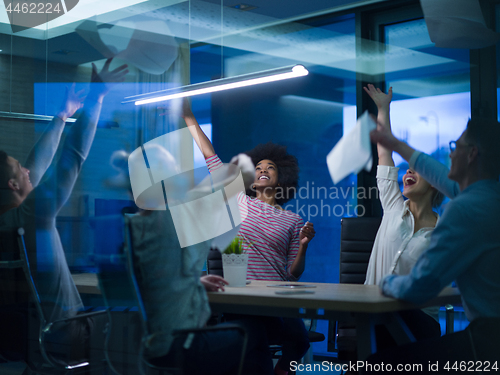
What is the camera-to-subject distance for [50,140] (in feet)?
7.18

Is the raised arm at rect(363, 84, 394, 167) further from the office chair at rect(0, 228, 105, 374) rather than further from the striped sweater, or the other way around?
the office chair at rect(0, 228, 105, 374)

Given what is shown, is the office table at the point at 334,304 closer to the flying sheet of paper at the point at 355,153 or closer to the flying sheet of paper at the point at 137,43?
the flying sheet of paper at the point at 355,153

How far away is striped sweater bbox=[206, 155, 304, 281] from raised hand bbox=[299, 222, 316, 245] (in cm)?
4

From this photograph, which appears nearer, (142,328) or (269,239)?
(142,328)

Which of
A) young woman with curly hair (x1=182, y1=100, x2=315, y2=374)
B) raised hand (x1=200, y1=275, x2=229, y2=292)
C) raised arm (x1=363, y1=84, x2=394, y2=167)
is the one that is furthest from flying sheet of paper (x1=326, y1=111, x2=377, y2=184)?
young woman with curly hair (x1=182, y1=100, x2=315, y2=374)

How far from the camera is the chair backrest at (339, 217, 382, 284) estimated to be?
296 centimetres

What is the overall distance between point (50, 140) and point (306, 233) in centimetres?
132

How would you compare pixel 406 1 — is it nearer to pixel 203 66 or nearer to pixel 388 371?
pixel 203 66

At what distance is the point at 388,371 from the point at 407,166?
66cm

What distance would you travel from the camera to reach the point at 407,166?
1688mm

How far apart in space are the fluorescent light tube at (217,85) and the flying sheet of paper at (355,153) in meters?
0.71

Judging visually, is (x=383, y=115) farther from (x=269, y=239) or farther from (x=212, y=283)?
(x=269, y=239)

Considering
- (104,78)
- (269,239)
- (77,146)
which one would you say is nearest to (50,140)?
(77,146)

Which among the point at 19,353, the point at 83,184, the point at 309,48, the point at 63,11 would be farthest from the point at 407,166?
the point at 309,48
